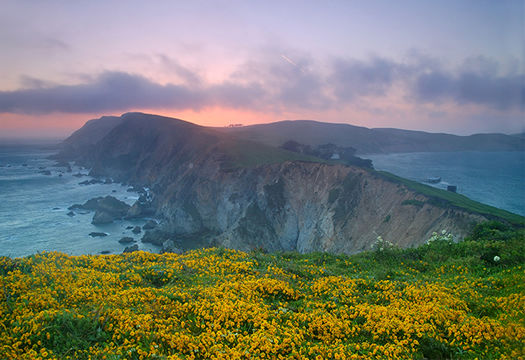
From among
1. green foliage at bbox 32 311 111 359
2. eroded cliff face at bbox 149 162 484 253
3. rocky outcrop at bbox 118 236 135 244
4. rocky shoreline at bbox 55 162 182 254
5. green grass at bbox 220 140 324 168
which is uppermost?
green grass at bbox 220 140 324 168

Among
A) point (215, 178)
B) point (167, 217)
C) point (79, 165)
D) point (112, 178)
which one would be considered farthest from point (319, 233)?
point (79, 165)

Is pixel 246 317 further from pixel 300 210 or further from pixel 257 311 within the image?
pixel 300 210

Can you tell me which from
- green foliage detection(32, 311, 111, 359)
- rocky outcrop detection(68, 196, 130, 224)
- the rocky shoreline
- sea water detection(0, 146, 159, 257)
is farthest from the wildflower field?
rocky outcrop detection(68, 196, 130, 224)

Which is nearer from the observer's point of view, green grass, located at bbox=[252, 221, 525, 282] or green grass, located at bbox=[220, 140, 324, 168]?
green grass, located at bbox=[252, 221, 525, 282]

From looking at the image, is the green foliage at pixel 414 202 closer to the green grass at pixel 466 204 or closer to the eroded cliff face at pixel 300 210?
the eroded cliff face at pixel 300 210

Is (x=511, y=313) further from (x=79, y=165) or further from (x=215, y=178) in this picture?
(x=79, y=165)

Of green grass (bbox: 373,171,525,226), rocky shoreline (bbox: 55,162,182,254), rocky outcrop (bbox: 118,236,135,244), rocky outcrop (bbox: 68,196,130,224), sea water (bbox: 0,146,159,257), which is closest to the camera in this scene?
green grass (bbox: 373,171,525,226)

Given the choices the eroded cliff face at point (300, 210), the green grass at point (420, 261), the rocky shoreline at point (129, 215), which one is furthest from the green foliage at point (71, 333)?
the rocky shoreline at point (129, 215)

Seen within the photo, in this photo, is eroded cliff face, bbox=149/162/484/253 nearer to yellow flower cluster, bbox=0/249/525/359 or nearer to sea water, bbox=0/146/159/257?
sea water, bbox=0/146/159/257
